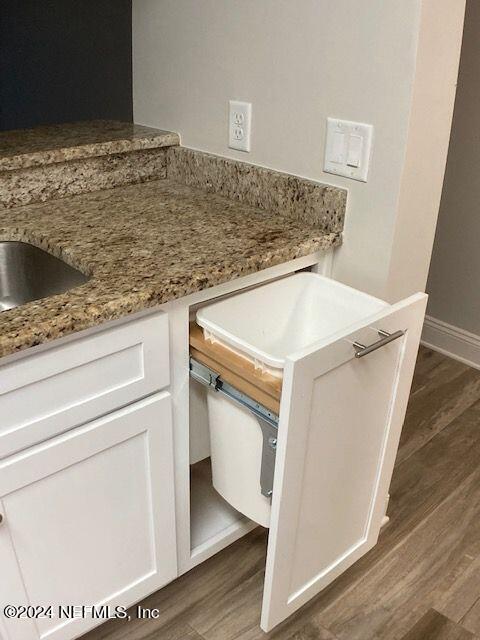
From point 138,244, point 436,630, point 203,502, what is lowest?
point 436,630

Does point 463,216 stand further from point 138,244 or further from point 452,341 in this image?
point 138,244

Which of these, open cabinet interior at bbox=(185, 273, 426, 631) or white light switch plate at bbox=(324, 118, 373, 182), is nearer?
open cabinet interior at bbox=(185, 273, 426, 631)

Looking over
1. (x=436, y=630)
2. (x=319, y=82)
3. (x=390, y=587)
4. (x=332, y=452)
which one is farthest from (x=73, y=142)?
(x=436, y=630)

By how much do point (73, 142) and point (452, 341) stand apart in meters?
1.73

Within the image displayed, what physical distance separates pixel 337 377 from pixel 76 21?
2738 mm

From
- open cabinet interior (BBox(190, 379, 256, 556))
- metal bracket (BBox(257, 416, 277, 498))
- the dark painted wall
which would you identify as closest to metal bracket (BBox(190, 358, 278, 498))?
metal bracket (BBox(257, 416, 277, 498))

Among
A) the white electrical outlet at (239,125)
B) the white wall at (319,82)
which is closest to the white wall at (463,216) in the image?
the white wall at (319,82)

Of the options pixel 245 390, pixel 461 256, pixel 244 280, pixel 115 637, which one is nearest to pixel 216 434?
pixel 245 390

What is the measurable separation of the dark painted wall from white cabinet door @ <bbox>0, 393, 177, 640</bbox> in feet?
7.16

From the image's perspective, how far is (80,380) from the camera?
1108 mm

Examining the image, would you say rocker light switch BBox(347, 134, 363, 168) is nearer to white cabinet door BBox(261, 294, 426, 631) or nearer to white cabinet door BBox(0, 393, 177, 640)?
white cabinet door BBox(261, 294, 426, 631)

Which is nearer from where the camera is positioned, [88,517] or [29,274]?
[88,517]

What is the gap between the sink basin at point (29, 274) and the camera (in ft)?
4.49

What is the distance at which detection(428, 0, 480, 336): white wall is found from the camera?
88.2 inches
